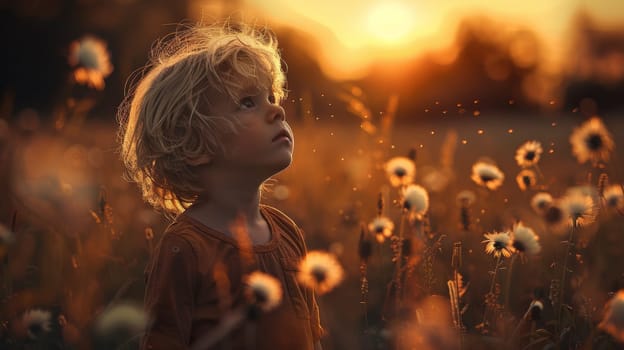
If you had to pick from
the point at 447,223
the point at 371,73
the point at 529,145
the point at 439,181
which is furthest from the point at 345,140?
the point at 529,145

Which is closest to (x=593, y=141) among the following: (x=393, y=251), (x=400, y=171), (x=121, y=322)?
(x=400, y=171)

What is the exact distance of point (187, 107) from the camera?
5.77ft

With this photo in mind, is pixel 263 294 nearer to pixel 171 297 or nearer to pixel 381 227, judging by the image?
pixel 171 297

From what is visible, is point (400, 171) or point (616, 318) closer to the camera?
point (616, 318)

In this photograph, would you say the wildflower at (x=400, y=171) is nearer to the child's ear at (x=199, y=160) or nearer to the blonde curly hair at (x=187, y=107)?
the blonde curly hair at (x=187, y=107)

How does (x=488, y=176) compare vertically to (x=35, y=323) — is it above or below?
above

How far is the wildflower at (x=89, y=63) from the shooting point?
97.7 inches

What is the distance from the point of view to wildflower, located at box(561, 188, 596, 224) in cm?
214

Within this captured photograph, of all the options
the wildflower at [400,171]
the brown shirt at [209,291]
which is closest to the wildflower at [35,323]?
the brown shirt at [209,291]

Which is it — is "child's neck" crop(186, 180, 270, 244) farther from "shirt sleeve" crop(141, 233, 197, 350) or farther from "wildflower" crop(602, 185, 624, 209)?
"wildflower" crop(602, 185, 624, 209)

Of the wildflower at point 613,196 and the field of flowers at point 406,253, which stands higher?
the wildflower at point 613,196

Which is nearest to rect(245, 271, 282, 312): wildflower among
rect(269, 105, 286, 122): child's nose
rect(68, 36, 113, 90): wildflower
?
rect(269, 105, 286, 122): child's nose

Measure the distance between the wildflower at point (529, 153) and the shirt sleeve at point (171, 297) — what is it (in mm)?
1362

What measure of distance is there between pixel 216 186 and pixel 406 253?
65cm
